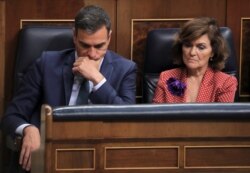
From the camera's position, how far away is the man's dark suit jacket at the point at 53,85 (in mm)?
2693

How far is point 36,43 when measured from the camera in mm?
3131

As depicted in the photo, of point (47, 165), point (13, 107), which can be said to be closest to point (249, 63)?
point (13, 107)

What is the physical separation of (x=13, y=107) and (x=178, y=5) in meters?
1.28

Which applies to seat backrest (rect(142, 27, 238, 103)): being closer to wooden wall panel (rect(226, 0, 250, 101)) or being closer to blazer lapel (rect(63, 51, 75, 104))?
wooden wall panel (rect(226, 0, 250, 101))

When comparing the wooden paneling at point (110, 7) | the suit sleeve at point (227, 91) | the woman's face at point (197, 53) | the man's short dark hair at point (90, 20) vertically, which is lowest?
the suit sleeve at point (227, 91)

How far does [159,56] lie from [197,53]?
10.1 inches

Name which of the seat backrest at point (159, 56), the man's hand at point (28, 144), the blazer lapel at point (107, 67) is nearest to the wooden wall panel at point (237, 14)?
the seat backrest at point (159, 56)

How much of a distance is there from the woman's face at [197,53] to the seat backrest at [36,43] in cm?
60

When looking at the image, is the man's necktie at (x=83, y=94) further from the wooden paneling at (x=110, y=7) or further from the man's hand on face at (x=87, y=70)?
the wooden paneling at (x=110, y=7)

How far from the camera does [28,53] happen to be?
3115 millimetres

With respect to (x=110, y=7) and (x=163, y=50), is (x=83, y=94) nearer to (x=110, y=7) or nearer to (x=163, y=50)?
(x=163, y=50)

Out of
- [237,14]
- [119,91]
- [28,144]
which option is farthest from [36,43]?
[237,14]

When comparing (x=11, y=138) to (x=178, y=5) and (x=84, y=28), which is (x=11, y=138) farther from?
(x=178, y=5)

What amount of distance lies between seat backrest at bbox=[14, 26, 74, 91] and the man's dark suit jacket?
33cm
